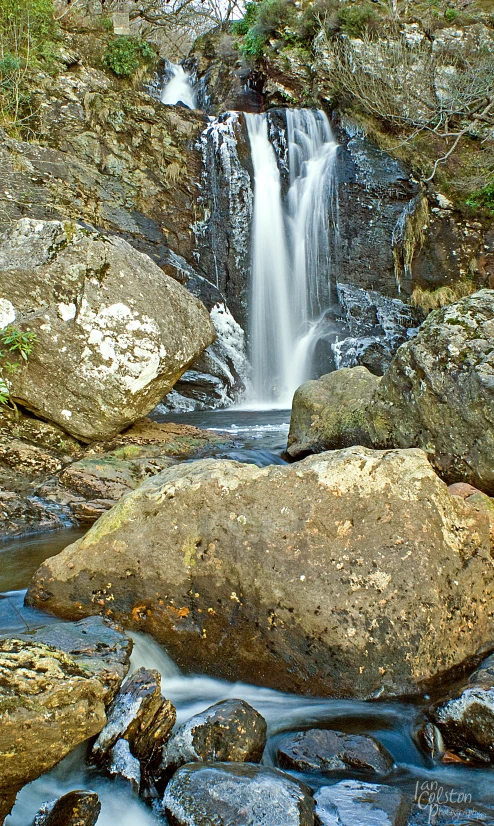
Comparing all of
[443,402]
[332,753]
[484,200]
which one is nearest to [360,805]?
[332,753]

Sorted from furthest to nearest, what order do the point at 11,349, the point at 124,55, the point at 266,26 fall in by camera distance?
the point at 266,26 < the point at 124,55 < the point at 11,349

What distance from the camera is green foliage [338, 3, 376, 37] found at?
53.4 feet

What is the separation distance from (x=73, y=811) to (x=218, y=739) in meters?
0.60

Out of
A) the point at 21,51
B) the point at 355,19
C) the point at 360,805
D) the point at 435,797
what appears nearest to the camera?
the point at 360,805

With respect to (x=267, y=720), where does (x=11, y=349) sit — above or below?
above

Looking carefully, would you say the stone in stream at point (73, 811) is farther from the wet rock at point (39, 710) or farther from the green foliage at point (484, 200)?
the green foliage at point (484, 200)

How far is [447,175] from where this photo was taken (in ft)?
48.6

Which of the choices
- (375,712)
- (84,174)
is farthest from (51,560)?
(84,174)

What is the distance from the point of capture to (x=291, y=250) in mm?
14539

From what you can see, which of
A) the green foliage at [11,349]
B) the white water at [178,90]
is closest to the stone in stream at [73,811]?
the green foliage at [11,349]

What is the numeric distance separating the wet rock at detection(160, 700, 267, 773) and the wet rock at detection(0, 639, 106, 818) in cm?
35

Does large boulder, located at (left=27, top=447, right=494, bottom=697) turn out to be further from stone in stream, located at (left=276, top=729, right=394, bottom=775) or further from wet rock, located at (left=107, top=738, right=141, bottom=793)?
wet rock, located at (left=107, top=738, right=141, bottom=793)

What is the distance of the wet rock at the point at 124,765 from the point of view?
229 cm

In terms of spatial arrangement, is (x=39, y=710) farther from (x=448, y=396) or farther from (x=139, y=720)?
(x=448, y=396)
